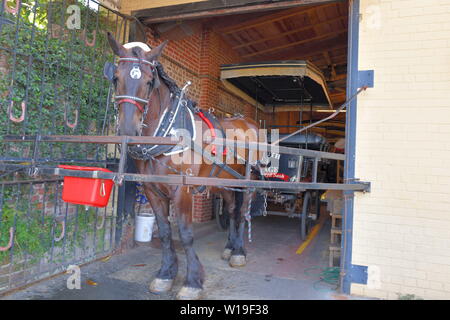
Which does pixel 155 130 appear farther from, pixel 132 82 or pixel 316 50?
pixel 316 50

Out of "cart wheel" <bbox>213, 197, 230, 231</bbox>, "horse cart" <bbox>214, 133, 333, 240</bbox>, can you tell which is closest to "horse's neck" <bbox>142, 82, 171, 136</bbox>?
"horse cart" <bbox>214, 133, 333, 240</bbox>

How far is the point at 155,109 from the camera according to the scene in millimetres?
2953

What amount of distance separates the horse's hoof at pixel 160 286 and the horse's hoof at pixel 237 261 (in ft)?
3.59

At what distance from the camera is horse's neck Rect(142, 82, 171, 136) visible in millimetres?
2914

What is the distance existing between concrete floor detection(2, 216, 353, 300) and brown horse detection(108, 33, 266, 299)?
221mm

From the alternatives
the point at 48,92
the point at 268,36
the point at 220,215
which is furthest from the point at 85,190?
the point at 268,36

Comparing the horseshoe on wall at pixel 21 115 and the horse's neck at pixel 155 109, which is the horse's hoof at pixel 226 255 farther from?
the horseshoe on wall at pixel 21 115

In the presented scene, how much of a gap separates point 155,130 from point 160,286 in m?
1.64

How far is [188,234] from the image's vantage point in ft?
10.4

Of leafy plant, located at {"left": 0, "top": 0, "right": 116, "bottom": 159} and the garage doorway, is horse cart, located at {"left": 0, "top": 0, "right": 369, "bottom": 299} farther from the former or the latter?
the garage doorway

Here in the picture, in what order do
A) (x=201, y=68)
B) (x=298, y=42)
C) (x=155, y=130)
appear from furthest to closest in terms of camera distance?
Answer: 1. (x=298, y=42)
2. (x=201, y=68)
3. (x=155, y=130)

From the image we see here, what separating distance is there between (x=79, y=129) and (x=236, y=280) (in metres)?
2.68

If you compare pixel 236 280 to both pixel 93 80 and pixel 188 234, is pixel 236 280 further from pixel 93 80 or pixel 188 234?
pixel 93 80
